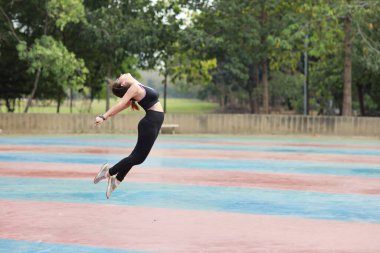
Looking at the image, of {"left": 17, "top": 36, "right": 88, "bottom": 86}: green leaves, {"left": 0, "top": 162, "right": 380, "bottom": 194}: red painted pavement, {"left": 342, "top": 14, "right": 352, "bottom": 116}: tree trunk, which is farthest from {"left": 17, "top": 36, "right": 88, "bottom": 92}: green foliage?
{"left": 0, "top": 162, "right": 380, "bottom": 194}: red painted pavement

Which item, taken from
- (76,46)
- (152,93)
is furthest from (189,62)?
(152,93)

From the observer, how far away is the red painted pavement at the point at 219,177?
1191 cm

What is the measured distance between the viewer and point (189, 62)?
4131 centimetres

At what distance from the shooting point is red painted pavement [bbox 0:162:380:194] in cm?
1191

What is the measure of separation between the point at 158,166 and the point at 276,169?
2.80 meters

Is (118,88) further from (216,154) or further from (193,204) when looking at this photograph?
(216,154)

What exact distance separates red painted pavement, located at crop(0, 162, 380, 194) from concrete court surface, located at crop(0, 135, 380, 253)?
2 centimetres

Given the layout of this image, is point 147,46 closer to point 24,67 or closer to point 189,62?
point 189,62

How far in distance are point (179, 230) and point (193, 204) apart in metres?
2.04

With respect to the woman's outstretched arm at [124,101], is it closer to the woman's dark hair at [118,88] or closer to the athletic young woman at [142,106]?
the athletic young woman at [142,106]

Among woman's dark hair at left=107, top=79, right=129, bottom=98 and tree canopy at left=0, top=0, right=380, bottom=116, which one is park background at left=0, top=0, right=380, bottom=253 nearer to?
tree canopy at left=0, top=0, right=380, bottom=116

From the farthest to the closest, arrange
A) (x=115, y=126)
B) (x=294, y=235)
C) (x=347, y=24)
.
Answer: (x=347, y=24)
(x=115, y=126)
(x=294, y=235)

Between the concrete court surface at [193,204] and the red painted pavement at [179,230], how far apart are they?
0.04 feet

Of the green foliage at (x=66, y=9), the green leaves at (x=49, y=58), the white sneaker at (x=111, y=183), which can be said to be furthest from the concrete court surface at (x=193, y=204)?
the green foliage at (x=66, y=9)
